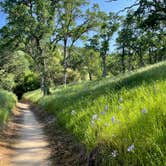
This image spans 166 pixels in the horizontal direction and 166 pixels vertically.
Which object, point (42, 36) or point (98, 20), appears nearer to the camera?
point (42, 36)

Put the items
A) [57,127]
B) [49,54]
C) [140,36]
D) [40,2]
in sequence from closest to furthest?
[57,127] < [40,2] < [49,54] < [140,36]

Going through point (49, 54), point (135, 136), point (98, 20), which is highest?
point (98, 20)

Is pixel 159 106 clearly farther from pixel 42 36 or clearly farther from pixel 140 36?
pixel 140 36

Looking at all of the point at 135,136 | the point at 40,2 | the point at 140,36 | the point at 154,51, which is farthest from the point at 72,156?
the point at 154,51

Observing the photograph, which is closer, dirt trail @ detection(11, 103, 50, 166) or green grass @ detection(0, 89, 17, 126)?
dirt trail @ detection(11, 103, 50, 166)

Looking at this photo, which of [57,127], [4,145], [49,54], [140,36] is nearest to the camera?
[4,145]

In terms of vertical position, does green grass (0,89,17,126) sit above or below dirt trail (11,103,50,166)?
above

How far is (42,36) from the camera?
32.1m

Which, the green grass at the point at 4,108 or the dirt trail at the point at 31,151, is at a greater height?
the green grass at the point at 4,108

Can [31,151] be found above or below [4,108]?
below

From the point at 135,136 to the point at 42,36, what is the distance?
28.2 metres

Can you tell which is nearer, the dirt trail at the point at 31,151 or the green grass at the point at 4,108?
the dirt trail at the point at 31,151

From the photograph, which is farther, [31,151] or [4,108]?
[4,108]

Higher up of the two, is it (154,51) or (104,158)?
(154,51)
